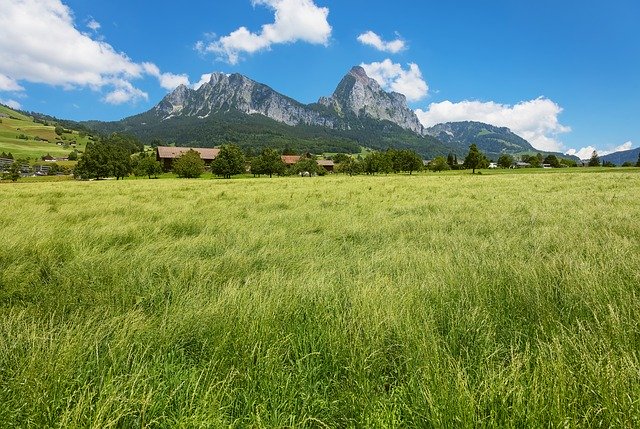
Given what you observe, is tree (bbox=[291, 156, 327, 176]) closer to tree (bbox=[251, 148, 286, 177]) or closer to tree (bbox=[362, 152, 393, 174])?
tree (bbox=[362, 152, 393, 174])

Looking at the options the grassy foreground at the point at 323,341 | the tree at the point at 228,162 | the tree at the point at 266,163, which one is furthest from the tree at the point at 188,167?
the grassy foreground at the point at 323,341

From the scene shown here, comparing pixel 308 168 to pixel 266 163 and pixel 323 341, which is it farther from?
pixel 323 341

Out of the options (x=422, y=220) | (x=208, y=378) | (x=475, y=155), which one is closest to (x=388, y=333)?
(x=208, y=378)

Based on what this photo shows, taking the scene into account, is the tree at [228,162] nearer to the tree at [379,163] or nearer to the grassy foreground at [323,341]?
the tree at [379,163]

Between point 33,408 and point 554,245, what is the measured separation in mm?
6294

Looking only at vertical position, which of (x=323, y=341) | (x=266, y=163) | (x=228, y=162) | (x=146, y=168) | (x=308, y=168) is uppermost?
(x=266, y=163)

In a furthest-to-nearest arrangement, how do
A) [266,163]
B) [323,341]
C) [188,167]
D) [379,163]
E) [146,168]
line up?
[379,163]
[146,168]
[266,163]
[188,167]
[323,341]

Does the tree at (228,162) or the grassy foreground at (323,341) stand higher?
the tree at (228,162)

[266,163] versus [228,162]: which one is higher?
[266,163]

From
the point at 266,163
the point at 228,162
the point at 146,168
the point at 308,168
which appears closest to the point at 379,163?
the point at 308,168

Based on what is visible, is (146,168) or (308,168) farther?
(308,168)

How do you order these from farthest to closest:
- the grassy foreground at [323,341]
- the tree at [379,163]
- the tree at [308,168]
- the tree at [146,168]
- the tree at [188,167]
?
1. the tree at [308,168]
2. the tree at [379,163]
3. the tree at [146,168]
4. the tree at [188,167]
5. the grassy foreground at [323,341]

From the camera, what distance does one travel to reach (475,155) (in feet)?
310

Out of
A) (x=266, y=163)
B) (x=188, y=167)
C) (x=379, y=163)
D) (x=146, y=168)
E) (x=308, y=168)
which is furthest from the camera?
(x=308, y=168)
